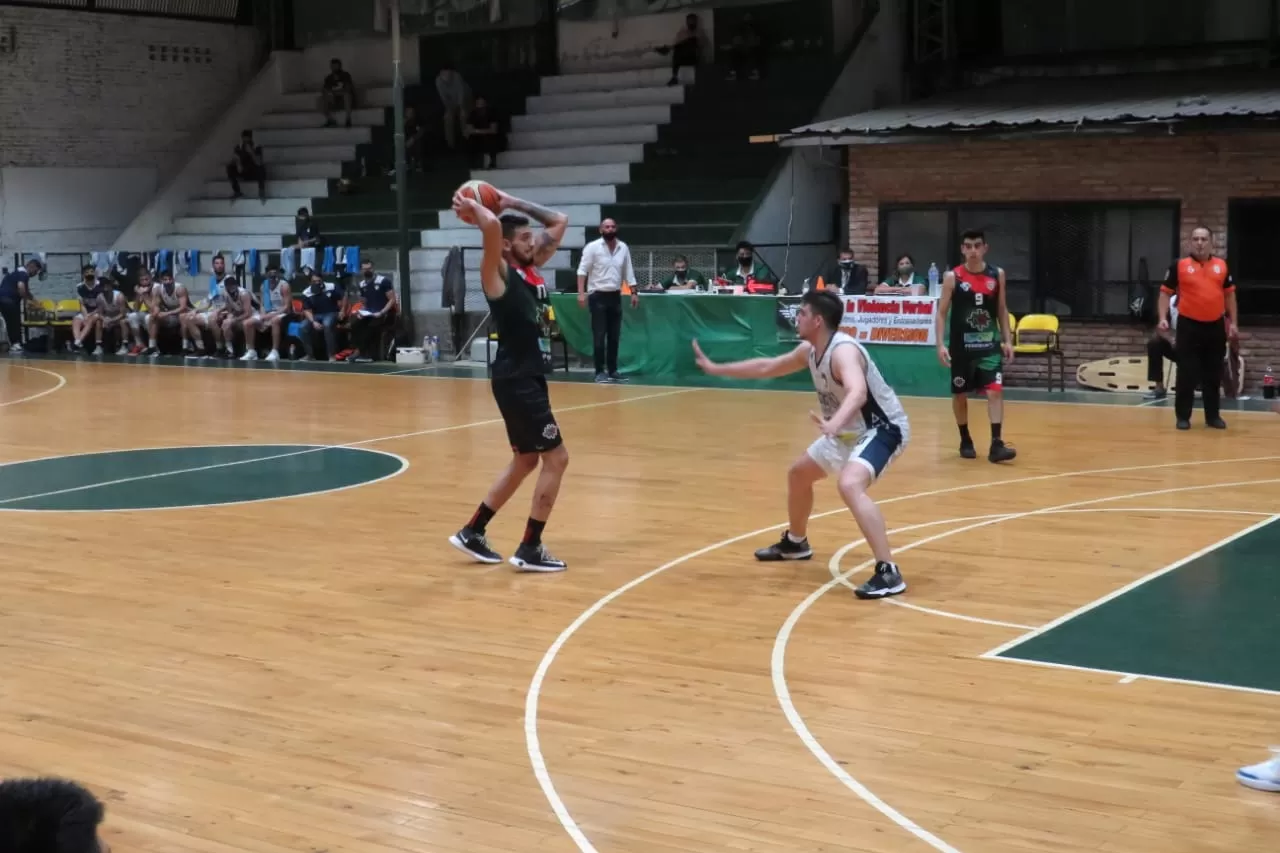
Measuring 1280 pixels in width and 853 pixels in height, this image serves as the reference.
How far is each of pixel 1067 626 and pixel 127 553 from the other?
5440mm

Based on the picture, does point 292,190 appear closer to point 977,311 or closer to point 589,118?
point 589,118

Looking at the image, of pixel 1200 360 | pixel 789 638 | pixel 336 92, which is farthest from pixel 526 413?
pixel 336 92

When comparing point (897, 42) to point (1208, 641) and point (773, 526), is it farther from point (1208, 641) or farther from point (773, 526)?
point (1208, 641)

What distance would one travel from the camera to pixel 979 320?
41.5 feet

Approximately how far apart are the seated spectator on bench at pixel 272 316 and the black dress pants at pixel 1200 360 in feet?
43.3

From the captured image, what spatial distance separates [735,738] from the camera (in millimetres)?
5914

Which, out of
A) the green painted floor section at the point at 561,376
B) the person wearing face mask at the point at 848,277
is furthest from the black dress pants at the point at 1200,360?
the person wearing face mask at the point at 848,277

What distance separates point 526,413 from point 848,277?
1144 centimetres

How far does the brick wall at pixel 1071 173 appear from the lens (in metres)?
18.7

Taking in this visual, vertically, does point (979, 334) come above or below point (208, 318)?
above

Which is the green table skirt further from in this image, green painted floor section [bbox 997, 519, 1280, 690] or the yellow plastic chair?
green painted floor section [bbox 997, 519, 1280, 690]

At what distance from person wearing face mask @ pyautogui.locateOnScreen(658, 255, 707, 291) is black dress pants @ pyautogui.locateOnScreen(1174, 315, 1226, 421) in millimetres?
7876

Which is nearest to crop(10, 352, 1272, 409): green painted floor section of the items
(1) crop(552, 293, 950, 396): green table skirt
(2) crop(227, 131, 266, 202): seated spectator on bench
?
(1) crop(552, 293, 950, 396): green table skirt

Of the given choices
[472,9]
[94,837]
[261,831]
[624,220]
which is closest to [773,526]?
[261,831]
